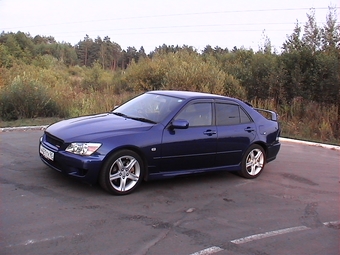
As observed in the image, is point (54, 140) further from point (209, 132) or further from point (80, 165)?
point (209, 132)

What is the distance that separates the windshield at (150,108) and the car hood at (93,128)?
0.74 ft

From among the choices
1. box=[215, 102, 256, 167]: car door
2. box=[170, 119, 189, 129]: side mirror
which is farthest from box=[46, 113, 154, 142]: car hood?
box=[215, 102, 256, 167]: car door

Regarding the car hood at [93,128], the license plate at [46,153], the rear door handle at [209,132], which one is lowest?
the license plate at [46,153]

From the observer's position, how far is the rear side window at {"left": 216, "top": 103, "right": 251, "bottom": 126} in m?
6.80

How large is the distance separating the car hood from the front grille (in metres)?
0.05

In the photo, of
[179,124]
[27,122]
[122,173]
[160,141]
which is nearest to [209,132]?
[179,124]

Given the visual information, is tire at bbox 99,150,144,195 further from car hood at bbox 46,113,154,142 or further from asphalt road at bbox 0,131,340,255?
car hood at bbox 46,113,154,142

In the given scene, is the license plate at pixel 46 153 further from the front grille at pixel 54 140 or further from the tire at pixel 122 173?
the tire at pixel 122 173

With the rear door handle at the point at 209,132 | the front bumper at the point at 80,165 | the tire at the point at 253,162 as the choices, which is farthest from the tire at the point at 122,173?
the tire at the point at 253,162

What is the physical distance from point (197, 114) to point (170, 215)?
211cm

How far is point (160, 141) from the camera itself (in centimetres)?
590

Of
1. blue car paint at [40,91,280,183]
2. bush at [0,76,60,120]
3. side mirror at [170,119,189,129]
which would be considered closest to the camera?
blue car paint at [40,91,280,183]

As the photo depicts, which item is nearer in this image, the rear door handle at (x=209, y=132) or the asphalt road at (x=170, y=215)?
the asphalt road at (x=170, y=215)

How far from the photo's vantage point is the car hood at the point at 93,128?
5.59 m
